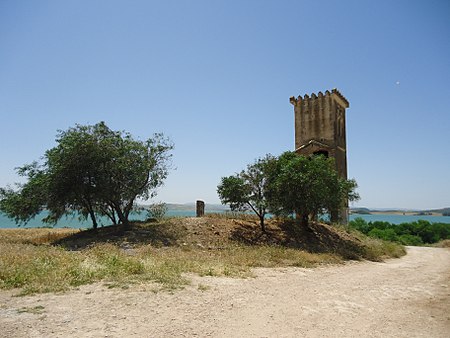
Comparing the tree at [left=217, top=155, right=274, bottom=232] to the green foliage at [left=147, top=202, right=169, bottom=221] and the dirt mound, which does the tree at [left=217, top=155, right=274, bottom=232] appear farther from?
the green foliage at [left=147, top=202, right=169, bottom=221]

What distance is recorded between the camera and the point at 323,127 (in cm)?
2656

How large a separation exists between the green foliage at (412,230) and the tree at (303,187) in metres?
13.9

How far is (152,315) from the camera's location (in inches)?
234

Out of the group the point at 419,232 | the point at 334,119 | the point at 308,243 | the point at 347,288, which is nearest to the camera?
the point at 347,288

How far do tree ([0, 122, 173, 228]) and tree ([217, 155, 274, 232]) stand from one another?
14.9 feet

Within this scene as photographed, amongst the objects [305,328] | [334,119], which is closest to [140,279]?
[305,328]

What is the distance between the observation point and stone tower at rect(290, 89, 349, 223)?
2602cm

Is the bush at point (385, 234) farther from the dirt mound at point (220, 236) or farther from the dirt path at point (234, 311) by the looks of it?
the dirt path at point (234, 311)

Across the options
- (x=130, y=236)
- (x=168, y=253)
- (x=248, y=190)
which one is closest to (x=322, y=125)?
(x=248, y=190)

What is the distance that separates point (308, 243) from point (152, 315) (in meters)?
13.7

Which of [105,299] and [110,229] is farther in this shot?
[110,229]

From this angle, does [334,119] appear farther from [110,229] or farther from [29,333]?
[29,333]

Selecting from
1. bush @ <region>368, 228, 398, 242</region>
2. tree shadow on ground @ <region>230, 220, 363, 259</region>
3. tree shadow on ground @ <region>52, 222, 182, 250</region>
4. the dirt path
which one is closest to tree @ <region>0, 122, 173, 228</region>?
tree shadow on ground @ <region>52, 222, 182, 250</region>

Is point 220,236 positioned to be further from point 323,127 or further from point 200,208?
point 323,127
